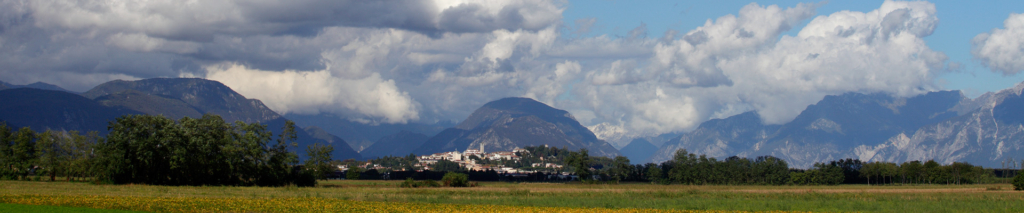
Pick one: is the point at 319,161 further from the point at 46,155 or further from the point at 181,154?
the point at 46,155

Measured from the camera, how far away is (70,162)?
12262 cm

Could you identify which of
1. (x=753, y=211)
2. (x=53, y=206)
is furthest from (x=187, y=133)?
(x=753, y=211)

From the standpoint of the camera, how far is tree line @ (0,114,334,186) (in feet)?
353

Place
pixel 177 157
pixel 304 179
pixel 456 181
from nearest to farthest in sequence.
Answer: pixel 177 157
pixel 304 179
pixel 456 181

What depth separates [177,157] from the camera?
108 metres

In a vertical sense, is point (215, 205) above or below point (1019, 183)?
below

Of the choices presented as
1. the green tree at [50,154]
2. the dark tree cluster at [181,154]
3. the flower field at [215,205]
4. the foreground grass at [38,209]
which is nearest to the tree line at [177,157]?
the dark tree cluster at [181,154]

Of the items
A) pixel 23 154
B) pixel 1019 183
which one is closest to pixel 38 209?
pixel 23 154

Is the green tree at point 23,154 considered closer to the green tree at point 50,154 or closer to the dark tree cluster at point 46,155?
the dark tree cluster at point 46,155

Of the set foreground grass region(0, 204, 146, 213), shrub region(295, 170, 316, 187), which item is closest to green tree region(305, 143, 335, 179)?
shrub region(295, 170, 316, 187)

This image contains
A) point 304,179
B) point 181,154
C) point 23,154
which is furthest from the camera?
point 23,154

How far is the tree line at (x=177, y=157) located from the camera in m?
108

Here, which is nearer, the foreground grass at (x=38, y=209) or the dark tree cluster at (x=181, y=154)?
the foreground grass at (x=38, y=209)

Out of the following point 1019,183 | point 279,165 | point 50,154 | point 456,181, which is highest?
point 50,154
